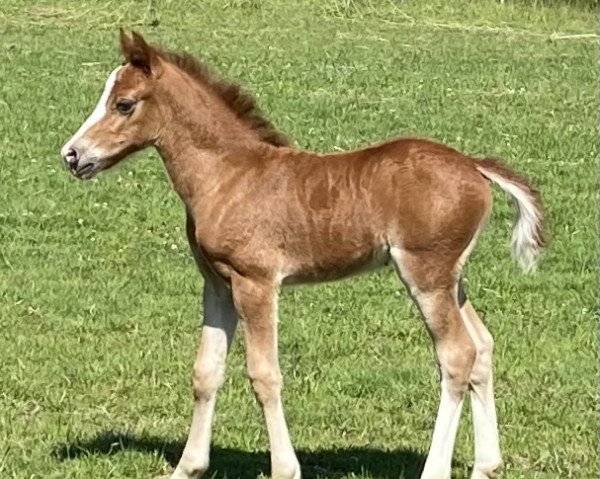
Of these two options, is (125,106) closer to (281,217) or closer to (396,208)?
(281,217)

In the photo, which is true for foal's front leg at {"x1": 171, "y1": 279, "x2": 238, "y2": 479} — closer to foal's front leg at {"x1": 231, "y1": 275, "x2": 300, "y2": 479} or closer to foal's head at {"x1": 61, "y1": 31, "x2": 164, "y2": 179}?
foal's front leg at {"x1": 231, "y1": 275, "x2": 300, "y2": 479}

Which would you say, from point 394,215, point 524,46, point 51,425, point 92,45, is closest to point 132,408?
point 51,425

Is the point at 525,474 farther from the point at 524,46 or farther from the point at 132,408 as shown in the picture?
the point at 524,46

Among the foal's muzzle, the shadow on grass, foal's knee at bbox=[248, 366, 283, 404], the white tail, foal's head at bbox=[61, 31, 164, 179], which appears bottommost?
the shadow on grass

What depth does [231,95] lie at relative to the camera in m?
5.75

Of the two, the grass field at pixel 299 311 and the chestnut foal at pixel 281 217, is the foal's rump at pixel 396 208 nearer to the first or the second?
the chestnut foal at pixel 281 217

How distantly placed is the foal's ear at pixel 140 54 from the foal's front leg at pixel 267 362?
37.5 inches

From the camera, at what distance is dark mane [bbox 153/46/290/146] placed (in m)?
5.73

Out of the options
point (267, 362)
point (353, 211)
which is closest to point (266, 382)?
point (267, 362)

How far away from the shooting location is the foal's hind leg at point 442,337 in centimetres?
527

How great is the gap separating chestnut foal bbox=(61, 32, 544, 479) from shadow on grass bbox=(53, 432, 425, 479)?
32 centimetres

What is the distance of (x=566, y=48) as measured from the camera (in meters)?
21.3

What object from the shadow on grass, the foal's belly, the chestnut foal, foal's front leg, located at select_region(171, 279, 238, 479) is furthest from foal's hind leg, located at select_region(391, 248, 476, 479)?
foal's front leg, located at select_region(171, 279, 238, 479)

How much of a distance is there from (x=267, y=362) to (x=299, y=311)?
2.87m
